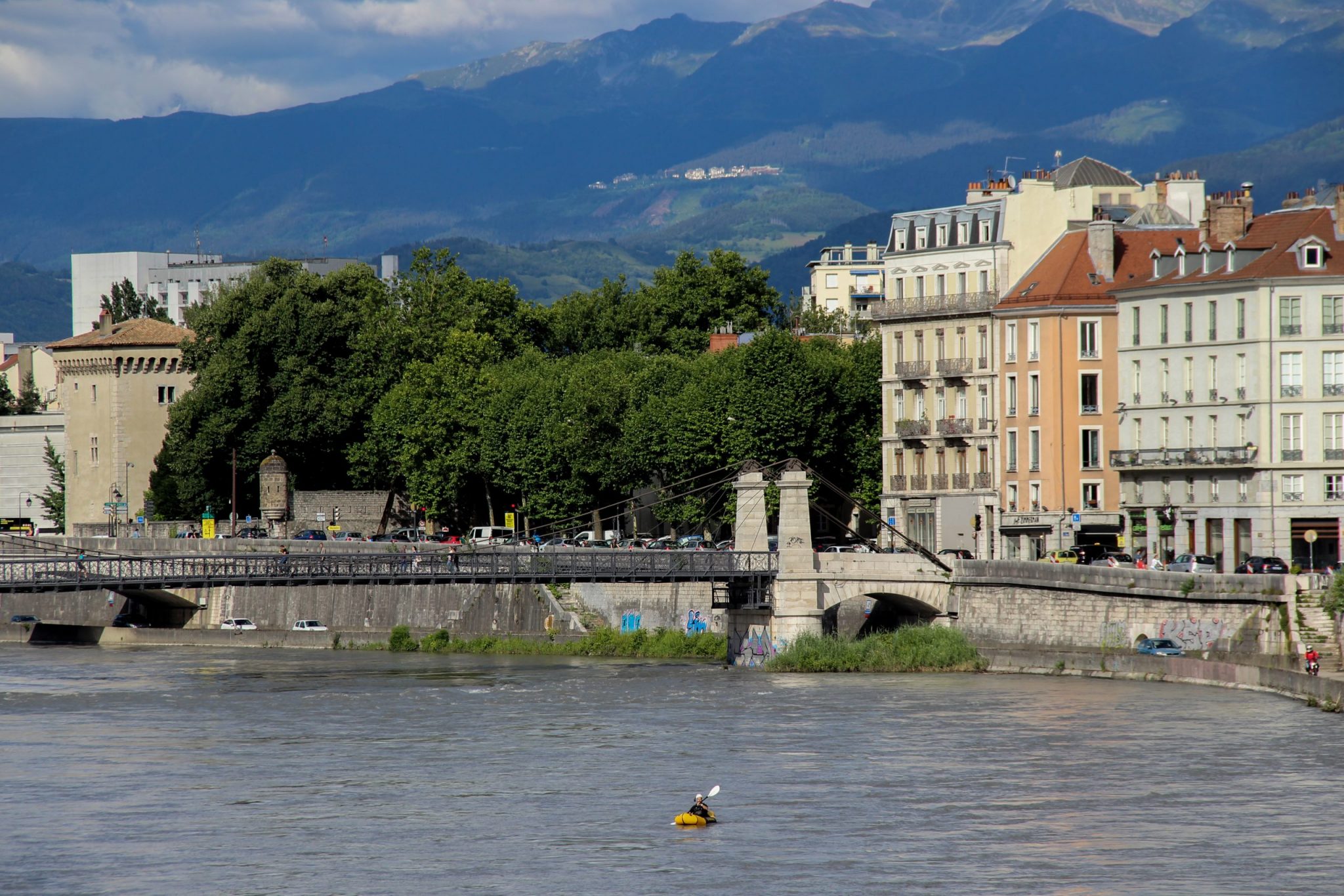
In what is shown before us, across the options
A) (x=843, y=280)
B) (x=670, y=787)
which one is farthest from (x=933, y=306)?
(x=843, y=280)

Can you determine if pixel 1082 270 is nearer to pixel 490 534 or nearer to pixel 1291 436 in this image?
pixel 1291 436

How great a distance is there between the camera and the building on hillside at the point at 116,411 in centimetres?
11156

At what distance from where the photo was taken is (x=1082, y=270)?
7369 centimetres

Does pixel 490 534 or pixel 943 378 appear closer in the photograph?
pixel 943 378

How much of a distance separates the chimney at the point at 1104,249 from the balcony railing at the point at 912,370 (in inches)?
313

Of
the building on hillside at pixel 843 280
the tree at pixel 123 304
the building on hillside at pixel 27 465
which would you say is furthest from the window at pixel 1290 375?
the tree at pixel 123 304

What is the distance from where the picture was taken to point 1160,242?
73.3 meters

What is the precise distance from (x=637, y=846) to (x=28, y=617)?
5812 centimetres

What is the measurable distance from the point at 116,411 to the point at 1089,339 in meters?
56.2

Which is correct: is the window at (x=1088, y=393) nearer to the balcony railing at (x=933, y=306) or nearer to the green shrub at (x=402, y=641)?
the balcony railing at (x=933, y=306)

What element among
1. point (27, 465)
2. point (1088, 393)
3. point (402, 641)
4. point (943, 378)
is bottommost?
point (402, 641)

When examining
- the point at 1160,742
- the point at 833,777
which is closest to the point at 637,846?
the point at 833,777

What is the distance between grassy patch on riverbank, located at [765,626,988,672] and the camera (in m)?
58.9

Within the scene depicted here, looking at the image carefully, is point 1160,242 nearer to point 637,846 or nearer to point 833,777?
point 833,777
